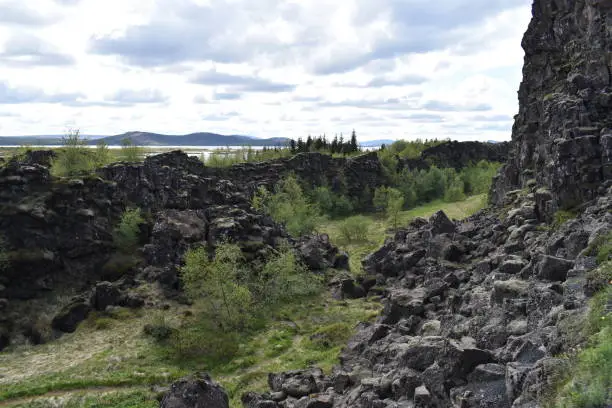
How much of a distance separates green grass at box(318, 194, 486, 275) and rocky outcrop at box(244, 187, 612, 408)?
43.1m

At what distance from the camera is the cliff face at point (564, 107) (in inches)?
2156

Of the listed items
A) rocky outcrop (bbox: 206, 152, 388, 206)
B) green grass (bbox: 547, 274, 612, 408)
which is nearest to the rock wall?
rocky outcrop (bbox: 206, 152, 388, 206)

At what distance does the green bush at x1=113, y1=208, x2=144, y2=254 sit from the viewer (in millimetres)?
87188

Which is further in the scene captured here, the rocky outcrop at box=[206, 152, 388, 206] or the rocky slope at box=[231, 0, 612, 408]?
the rocky outcrop at box=[206, 152, 388, 206]

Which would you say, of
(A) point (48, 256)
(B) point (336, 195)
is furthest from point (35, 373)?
(B) point (336, 195)

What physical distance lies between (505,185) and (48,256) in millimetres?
83854

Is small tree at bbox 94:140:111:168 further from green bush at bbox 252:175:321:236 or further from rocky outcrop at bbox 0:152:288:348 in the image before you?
green bush at bbox 252:175:321:236

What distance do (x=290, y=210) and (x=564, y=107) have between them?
72.5 meters

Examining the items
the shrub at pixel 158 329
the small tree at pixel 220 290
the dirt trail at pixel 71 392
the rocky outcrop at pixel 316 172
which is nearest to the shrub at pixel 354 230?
the rocky outcrop at pixel 316 172

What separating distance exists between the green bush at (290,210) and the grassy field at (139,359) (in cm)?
4747

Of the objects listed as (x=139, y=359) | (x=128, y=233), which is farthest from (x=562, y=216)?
(x=128, y=233)

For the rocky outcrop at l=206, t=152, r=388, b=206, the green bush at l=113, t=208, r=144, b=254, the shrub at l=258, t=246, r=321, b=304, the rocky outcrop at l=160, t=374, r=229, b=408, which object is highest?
the rocky outcrop at l=206, t=152, r=388, b=206

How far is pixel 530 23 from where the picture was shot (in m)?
91.4

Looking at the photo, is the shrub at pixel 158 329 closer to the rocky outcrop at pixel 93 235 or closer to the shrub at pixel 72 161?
the rocky outcrop at pixel 93 235
